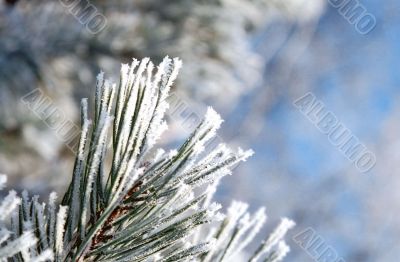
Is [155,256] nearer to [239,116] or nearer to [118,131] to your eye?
[118,131]

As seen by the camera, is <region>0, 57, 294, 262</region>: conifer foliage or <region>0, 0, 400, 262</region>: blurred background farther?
<region>0, 0, 400, 262</region>: blurred background

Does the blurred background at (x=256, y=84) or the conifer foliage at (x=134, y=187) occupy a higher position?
the blurred background at (x=256, y=84)

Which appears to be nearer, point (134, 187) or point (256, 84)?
point (134, 187)

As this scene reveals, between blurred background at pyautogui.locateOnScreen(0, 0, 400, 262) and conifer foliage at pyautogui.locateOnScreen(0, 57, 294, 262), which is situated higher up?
blurred background at pyautogui.locateOnScreen(0, 0, 400, 262)

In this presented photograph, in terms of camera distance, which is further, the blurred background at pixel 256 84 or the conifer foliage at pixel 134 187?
the blurred background at pixel 256 84

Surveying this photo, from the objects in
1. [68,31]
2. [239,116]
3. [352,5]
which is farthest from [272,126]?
[68,31]
